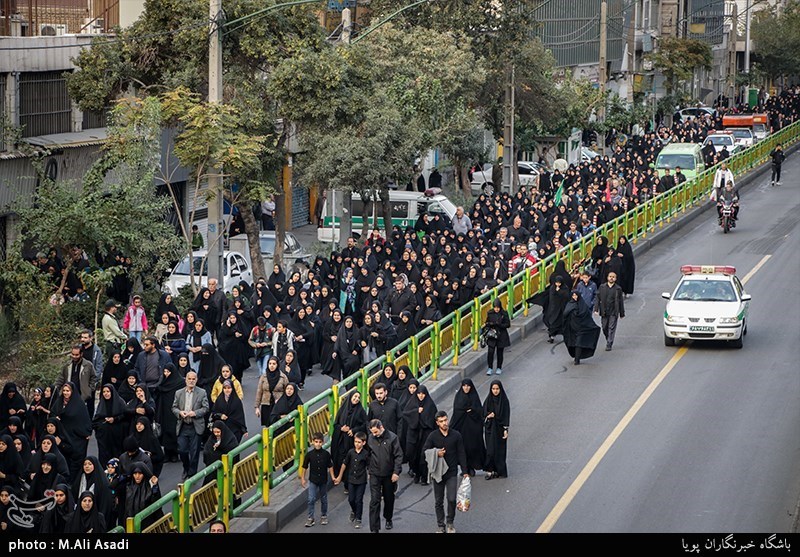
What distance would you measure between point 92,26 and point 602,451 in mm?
18214

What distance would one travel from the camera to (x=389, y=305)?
955 inches

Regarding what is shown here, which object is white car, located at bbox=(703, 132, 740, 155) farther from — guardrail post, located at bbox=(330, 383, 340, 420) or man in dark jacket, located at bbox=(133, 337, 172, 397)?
guardrail post, located at bbox=(330, 383, 340, 420)

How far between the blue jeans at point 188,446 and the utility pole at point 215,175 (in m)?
6.88

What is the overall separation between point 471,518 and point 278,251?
15561mm

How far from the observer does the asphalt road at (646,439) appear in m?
16.5

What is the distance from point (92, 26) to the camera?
32688mm

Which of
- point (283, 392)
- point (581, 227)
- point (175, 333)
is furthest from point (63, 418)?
point (581, 227)

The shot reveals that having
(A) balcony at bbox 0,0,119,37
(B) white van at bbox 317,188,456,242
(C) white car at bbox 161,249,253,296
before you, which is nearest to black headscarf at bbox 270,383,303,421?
(C) white car at bbox 161,249,253,296

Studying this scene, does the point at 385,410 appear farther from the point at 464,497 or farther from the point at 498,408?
the point at 464,497

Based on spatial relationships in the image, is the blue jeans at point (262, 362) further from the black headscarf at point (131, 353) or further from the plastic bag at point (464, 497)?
the plastic bag at point (464, 497)

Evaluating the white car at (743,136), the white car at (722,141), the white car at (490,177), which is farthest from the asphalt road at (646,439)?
the white car at (743,136)

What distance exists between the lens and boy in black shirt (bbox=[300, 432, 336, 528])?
16.1 metres

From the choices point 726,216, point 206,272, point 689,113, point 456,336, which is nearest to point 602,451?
point 456,336

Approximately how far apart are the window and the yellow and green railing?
990 cm
